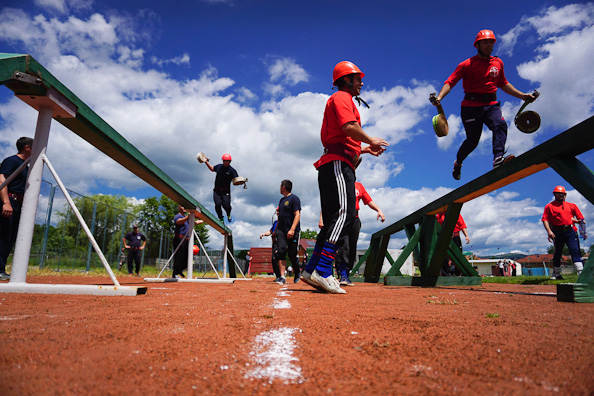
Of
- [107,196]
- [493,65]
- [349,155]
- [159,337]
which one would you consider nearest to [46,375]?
[159,337]

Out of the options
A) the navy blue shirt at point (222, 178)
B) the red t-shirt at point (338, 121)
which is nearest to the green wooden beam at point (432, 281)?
the red t-shirt at point (338, 121)

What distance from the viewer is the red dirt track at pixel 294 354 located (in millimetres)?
873

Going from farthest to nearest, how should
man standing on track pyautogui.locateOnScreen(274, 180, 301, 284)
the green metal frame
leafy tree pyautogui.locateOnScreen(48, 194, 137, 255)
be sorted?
1. leafy tree pyautogui.locateOnScreen(48, 194, 137, 255)
2. man standing on track pyautogui.locateOnScreen(274, 180, 301, 284)
3. the green metal frame

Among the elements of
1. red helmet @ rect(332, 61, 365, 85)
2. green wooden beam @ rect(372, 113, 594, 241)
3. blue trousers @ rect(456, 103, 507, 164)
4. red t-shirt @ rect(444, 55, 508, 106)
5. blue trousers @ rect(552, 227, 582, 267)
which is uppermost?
Result: red t-shirt @ rect(444, 55, 508, 106)

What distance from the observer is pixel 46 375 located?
3.00 feet

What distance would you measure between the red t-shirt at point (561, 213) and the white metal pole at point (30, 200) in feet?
31.2

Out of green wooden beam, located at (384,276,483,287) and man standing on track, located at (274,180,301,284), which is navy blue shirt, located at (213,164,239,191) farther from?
green wooden beam, located at (384,276,483,287)

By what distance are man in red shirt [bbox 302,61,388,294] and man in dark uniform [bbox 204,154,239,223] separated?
6316 mm

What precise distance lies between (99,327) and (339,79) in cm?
329

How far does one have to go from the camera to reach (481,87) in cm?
457

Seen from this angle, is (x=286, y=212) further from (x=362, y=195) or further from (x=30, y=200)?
(x=30, y=200)

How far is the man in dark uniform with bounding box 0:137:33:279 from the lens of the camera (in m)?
4.62

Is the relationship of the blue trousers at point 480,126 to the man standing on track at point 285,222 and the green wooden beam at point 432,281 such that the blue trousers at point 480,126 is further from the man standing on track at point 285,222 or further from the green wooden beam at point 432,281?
the man standing on track at point 285,222

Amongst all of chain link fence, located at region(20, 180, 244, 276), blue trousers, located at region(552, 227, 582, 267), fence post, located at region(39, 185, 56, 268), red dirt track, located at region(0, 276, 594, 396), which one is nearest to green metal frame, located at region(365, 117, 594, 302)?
red dirt track, located at region(0, 276, 594, 396)
